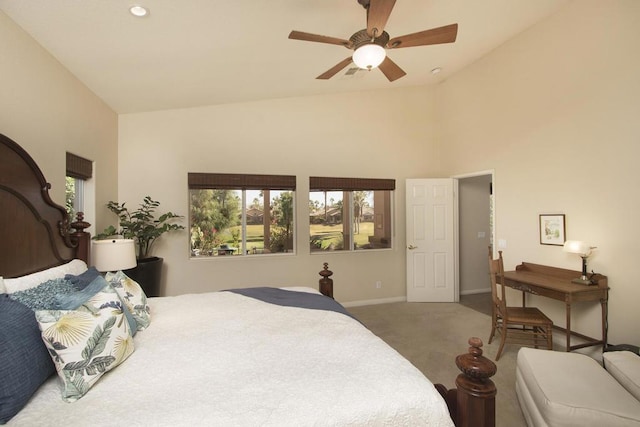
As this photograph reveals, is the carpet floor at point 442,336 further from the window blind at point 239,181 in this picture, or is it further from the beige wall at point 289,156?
the window blind at point 239,181

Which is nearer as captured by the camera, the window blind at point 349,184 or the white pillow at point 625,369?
the white pillow at point 625,369

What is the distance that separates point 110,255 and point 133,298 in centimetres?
112

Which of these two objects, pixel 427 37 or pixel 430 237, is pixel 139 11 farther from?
pixel 430 237

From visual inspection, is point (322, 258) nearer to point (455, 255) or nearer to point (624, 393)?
point (455, 255)

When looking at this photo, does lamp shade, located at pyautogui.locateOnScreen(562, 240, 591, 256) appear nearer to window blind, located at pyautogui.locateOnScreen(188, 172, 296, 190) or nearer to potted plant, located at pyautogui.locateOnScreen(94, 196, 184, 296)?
window blind, located at pyautogui.locateOnScreen(188, 172, 296, 190)

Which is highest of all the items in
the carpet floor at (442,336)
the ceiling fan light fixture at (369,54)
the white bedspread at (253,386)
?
the ceiling fan light fixture at (369,54)

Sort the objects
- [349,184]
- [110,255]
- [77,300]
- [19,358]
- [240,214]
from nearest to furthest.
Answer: [19,358] → [77,300] → [110,255] → [240,214] → [349,184]

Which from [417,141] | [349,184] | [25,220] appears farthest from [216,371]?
[417,141]

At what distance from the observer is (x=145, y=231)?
11.5 feet

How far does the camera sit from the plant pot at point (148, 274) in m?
3.29

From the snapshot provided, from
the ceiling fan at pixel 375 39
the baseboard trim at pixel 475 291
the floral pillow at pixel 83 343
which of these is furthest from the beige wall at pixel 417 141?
the ceiling fan at pixel 375 39

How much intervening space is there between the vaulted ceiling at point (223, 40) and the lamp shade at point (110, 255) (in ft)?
5.08

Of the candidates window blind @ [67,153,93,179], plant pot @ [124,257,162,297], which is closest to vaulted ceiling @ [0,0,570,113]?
window blind @ [67,153,93,179]

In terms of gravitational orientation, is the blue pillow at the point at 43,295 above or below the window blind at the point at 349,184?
below
